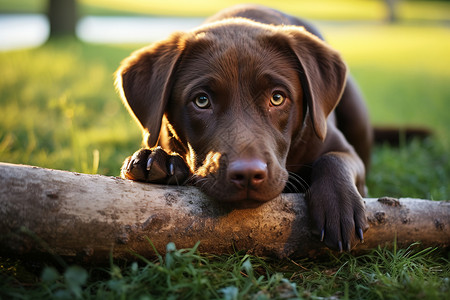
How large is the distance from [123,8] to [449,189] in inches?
1528

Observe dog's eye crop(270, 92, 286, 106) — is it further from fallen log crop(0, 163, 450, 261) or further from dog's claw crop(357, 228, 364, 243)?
dog's claw crop(357, 228, 364, 243)

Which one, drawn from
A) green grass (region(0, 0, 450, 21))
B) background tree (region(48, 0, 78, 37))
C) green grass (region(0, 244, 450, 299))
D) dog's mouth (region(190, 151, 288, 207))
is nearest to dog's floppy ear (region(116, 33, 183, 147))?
dog's mouth (region(190, 151, 288, 207))

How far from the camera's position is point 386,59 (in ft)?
51.0

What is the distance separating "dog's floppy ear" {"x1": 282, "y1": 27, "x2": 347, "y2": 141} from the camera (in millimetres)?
3203

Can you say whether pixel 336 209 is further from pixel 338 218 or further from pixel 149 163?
pixel 149 163

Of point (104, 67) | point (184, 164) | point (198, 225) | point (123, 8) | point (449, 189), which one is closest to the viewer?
point (198, 225)

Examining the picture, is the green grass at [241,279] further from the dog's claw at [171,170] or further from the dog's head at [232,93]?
the dog's claw at [171,170]

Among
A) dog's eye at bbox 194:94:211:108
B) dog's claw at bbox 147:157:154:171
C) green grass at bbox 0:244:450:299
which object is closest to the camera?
green grass at bbox 0:244:450:299

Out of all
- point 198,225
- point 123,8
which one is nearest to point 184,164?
point 198,225

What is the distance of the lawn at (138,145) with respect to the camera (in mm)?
2264

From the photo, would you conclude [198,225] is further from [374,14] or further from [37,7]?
[374,14]

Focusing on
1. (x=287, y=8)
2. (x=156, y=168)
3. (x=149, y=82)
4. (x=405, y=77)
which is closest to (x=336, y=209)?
(x=156, y=168)

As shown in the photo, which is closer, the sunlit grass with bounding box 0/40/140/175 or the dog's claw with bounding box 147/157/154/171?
the dog's claw with bounding box 147/157/154/171

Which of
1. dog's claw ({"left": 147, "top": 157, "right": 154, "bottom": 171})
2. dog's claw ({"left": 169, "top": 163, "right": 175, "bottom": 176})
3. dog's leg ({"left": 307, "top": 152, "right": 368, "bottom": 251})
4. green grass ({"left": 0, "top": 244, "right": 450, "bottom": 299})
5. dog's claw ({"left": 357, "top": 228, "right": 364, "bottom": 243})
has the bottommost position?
green grass ({"left": 0, "top": 244, "right": 450, "bottom": 299})
